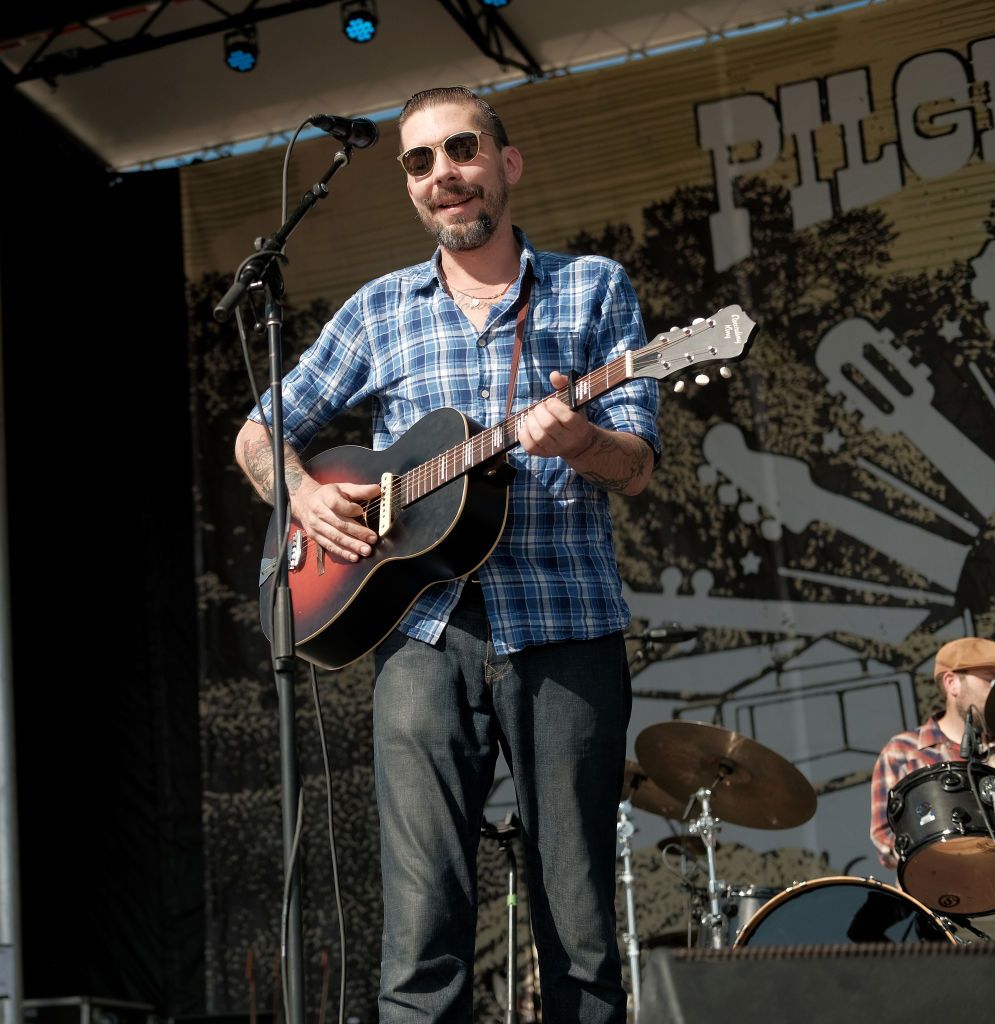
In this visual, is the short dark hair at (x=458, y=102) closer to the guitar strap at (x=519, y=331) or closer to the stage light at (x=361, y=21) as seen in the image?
the guitar strap at (x=519, y=331)

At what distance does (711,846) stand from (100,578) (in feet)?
12.4

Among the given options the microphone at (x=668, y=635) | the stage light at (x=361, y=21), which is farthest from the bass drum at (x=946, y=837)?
the stage light at (x=361, y=21)

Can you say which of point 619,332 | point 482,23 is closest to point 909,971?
point 619,332

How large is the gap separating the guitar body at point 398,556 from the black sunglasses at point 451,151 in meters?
0.55

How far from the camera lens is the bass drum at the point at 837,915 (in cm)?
448

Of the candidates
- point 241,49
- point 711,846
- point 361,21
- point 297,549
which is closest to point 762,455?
point 711,846

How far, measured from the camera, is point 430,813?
8.61 ft

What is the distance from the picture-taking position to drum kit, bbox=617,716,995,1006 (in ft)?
14.9

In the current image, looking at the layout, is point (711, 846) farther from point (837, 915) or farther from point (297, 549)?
point (297, 549)

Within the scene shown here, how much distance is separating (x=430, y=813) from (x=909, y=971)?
1.16m

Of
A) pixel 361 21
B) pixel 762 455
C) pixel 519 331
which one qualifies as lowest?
pixel 519 331

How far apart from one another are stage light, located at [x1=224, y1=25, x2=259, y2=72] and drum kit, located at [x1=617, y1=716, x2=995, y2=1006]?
4166 millimetres

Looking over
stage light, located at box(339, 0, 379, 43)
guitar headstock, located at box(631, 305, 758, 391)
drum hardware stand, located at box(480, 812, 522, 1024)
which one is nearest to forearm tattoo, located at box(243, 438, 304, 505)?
guitar headstock, located at box(631, 305, 758, 391)

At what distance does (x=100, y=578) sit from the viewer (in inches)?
297
